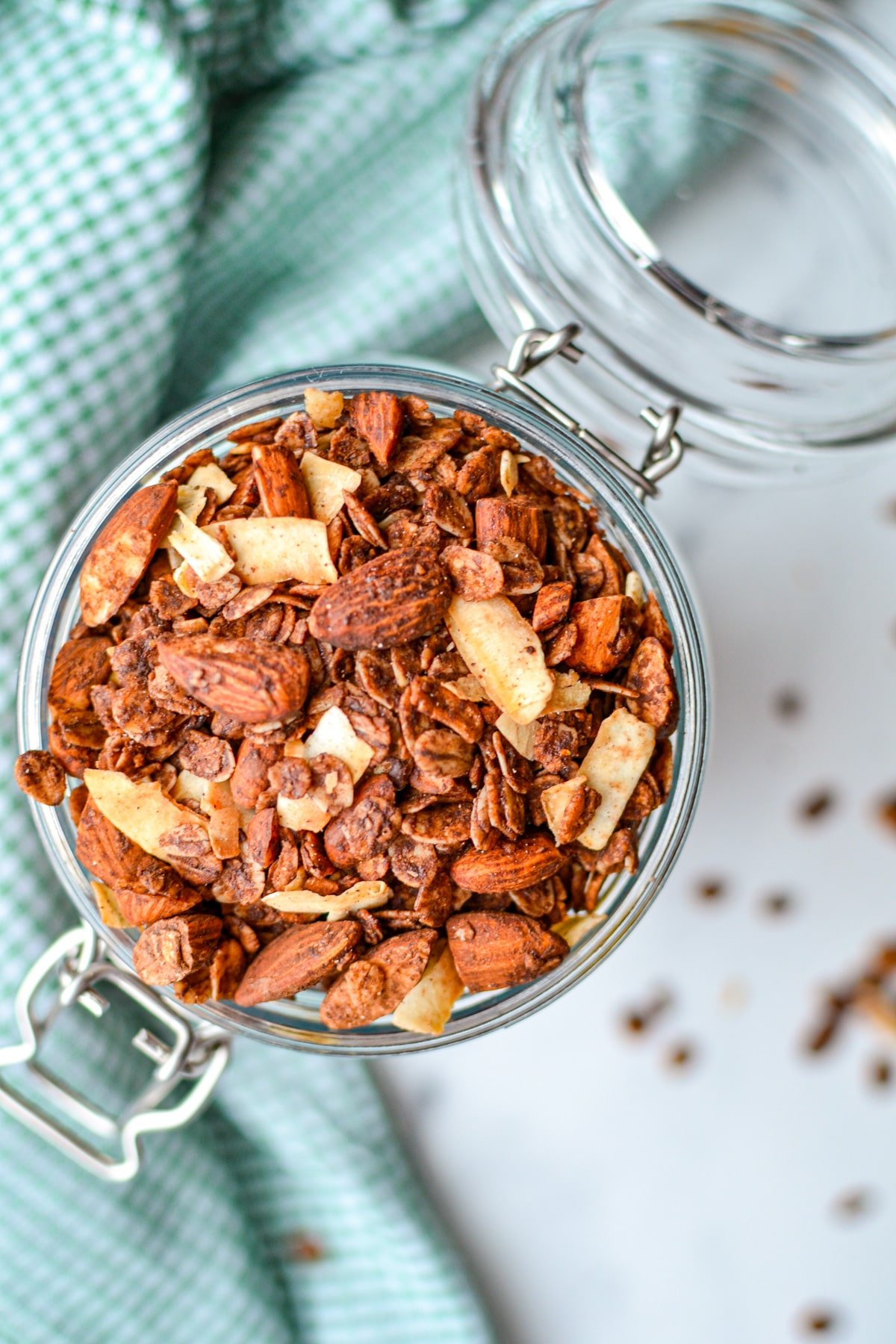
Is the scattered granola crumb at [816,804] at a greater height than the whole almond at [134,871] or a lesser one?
lesser

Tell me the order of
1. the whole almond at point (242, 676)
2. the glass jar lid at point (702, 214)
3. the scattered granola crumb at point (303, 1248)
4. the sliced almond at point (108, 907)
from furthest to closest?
the scattered granola crumb at point (303, 1248) → the glass jar lid at point (702, 214) → the sliced almond at point (108, 907) → the whole almond at point (242, 676)

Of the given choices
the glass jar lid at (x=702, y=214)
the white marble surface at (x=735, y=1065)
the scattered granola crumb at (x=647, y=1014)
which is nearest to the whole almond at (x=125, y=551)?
the glass jar lid at (x=702, y=214)

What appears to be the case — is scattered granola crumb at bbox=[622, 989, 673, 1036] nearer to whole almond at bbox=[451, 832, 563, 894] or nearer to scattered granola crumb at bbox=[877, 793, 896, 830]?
scattered granola crumb at bbox=[877, 793, 896, 830]

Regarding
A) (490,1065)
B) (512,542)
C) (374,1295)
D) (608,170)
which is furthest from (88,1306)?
(608,170)

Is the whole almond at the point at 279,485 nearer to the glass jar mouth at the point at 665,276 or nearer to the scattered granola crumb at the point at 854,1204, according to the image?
the glass jar mouth at the point at 665,276

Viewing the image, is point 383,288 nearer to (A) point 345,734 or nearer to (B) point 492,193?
(B) point 492,193

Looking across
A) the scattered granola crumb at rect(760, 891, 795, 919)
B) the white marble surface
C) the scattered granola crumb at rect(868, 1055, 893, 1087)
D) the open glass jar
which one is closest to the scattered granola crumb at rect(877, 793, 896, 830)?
the white marble surface
